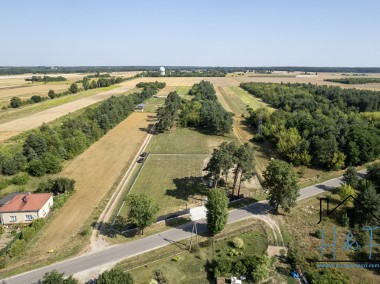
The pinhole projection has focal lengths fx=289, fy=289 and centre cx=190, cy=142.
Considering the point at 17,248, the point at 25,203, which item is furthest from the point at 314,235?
the point at 25,203

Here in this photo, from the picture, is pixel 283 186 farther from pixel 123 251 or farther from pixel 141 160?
pixel 141 160

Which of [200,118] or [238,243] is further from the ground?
[200,118]

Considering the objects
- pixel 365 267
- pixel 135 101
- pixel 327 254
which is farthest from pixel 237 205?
pixel 135 101

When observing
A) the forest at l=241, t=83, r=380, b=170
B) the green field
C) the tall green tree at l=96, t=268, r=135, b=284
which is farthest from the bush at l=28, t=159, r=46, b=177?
the green field

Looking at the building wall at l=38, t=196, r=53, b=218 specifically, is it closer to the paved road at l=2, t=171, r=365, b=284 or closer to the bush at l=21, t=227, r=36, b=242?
the bush at l=21, t=227, r=36, b=242

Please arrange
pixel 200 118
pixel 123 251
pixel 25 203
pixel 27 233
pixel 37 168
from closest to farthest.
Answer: pixel 123 251
pixel 27 233
pixel 25 203
pixel 37 168
pixel 200 118
